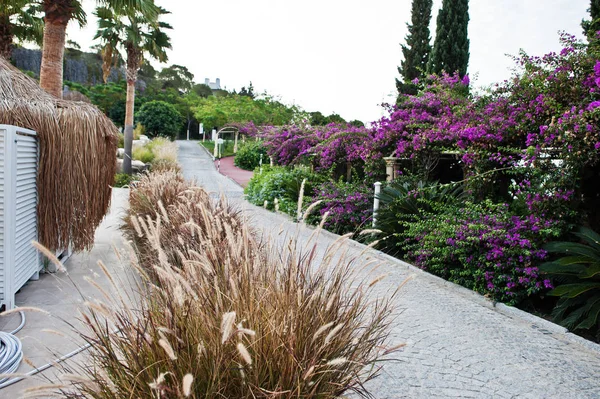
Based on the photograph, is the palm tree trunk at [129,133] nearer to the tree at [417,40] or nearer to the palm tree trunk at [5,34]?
the palm tree trunk at [5,34]

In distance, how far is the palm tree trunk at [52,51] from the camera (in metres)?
8.88

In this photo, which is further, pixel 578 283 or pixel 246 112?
pixel 246 112

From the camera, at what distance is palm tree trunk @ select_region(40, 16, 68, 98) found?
8884 millimetres

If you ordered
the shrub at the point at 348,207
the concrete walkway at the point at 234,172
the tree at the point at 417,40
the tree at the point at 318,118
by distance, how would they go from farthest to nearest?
the tree at the point at 318,118 < the tree at the point at 417,40 < the concrete walkway at the point at 234,172 < the shrub at the point at 348,207

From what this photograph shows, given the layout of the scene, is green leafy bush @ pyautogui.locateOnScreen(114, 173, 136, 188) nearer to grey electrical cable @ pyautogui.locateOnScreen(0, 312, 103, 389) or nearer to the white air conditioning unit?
the white air conditioning unit

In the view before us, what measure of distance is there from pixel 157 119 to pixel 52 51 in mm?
32404

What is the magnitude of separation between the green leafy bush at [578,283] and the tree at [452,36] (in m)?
17.4

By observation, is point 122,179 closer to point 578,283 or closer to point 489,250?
point 489,250

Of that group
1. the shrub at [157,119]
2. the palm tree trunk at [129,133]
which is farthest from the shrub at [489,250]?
the shrub at [157,119]

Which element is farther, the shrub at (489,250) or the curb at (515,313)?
the shrub at (489,250)

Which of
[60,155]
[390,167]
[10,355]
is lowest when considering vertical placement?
[10,355]

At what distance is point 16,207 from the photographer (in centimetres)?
398

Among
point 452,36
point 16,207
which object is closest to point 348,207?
point 16,207

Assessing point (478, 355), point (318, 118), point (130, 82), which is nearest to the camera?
point (478, 355)
